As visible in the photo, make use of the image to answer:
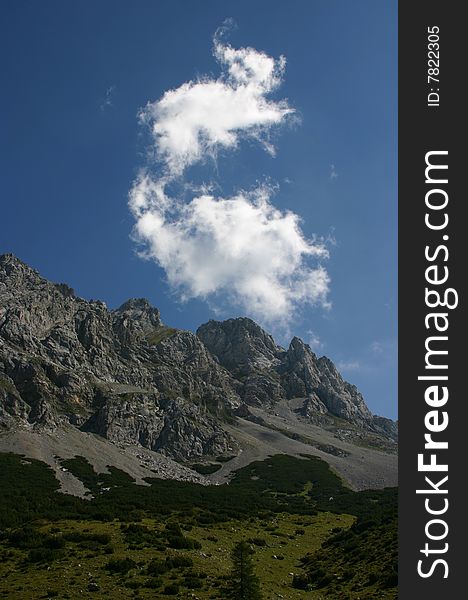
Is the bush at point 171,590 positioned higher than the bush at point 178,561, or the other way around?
the bush at point 178,561

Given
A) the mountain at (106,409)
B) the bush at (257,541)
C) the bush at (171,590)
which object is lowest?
the bush at (171,590)

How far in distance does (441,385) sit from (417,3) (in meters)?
12.6

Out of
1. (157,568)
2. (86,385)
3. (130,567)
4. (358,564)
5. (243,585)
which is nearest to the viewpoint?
(243,585)

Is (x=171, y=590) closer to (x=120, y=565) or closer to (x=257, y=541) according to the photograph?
(x=120, y=565)

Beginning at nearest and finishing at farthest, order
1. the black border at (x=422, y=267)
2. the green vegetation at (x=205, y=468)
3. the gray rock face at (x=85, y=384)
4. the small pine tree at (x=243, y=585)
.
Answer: the black border at (x=422, y=267) → the small pine tree at (x=243, y=585) → the green vegetation at (x=205, y=468) → the gray rock face at (x=85, y=384)

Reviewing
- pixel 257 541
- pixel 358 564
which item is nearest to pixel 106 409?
pixel 257 541

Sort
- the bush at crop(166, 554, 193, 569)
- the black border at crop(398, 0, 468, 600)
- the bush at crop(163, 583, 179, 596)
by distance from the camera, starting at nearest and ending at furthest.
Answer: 1. the black border at crop(398, 0, 468, 600)
2. the bush at crop(163, 583, 179, 596)
3. the bush at crop(166, 554, 193, 569)

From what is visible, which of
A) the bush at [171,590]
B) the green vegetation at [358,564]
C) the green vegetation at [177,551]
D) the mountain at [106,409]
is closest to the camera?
the bush at [171,590]

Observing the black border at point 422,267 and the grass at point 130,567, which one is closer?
the black border at point 422,267

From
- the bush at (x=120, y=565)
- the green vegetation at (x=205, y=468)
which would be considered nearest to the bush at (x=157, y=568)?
the bush at (x=120, y=565)

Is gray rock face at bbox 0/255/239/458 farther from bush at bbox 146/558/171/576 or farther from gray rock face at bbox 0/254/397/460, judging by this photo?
bush at bbox 146/558/171/576

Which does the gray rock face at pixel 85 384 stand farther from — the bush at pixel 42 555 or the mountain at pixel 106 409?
the bush at pixel 42 555

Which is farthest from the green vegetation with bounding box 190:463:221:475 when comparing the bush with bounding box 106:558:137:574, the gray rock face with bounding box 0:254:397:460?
the bush with bounding box 106:558:137:574

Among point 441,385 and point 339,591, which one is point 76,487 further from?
point 441,385
